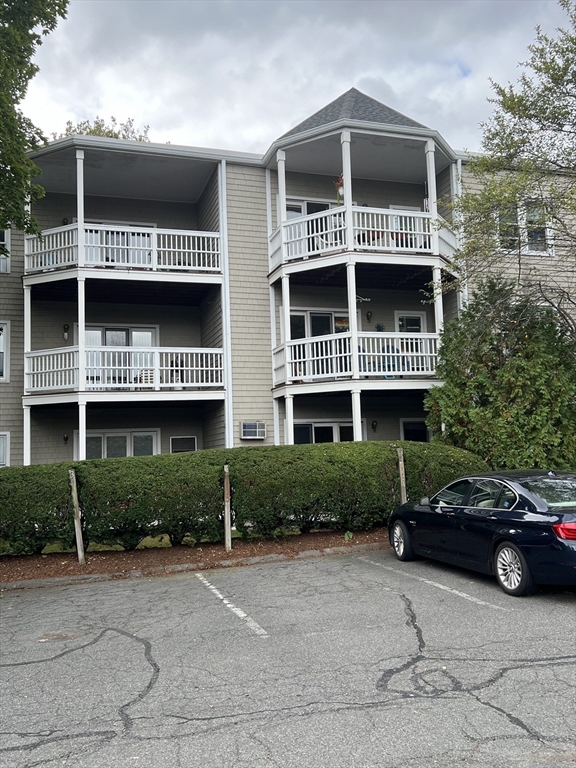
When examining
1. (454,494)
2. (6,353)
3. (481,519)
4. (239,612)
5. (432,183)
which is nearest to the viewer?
(239,612)

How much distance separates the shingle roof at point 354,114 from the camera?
677 inches

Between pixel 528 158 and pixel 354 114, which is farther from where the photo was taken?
pixel 354 114

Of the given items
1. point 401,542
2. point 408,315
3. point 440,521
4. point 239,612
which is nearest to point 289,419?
point 408,315

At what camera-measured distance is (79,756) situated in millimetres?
3922

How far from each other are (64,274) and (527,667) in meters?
14.4

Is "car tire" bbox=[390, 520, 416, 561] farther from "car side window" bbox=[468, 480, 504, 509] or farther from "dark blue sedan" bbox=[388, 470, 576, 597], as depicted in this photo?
"car side window" bbox=[468, 480, 504, 509]

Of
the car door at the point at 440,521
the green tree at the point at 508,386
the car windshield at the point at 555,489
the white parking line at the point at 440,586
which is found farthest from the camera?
the green tree at the point at 508,386

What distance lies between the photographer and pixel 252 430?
1759 cm

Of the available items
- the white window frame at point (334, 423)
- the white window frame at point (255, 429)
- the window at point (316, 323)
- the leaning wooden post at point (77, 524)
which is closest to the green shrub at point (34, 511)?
the leaning wooden post at point (77, 524)

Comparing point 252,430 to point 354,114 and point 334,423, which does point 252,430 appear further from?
point 354,114

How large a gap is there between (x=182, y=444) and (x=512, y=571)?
12820mm

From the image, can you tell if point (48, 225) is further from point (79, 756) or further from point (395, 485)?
point (79, 756)

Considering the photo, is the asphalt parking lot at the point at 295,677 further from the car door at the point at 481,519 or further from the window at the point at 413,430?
the window at the point at 413,430

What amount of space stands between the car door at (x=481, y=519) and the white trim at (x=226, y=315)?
9.31 m
